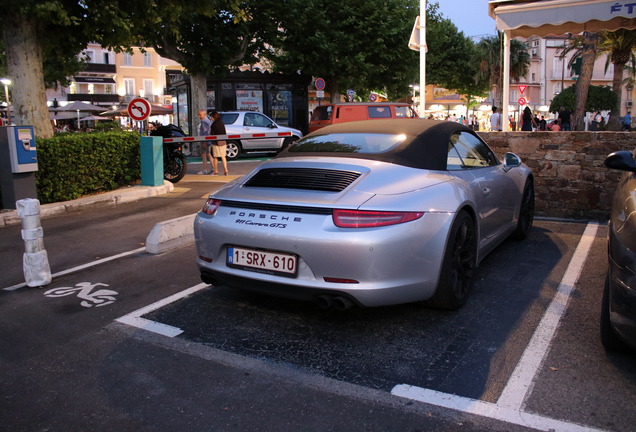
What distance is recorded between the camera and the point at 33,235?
4.86m

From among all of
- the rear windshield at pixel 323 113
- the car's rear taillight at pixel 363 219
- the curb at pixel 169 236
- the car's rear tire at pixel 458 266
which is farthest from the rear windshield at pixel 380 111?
the car's rear taillight at pixel 363 219

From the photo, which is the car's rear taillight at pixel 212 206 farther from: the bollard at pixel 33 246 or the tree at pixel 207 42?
the tree at pixel 207 42

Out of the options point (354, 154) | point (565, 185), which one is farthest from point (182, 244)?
point (565, 185)

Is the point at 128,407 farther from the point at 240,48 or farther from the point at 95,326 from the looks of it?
the point at 240,48

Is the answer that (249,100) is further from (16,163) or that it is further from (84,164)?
(16,163)

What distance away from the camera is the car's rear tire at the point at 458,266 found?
3.76 meters

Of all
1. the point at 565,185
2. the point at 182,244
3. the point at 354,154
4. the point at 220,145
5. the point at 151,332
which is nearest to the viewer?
the point at 151,332

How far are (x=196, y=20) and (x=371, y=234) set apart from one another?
17903 mm

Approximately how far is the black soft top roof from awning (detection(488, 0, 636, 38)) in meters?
5.15

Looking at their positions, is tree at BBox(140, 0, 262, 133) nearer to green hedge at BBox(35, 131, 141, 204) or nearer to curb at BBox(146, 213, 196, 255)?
green hedge at BBox(35, 131, 141, 204)

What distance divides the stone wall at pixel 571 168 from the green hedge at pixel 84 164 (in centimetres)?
735

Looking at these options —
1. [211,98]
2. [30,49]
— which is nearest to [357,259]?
[30,49]

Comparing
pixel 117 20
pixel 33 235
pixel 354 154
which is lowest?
pixel 33 235

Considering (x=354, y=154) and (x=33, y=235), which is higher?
(x=354, y=154)
